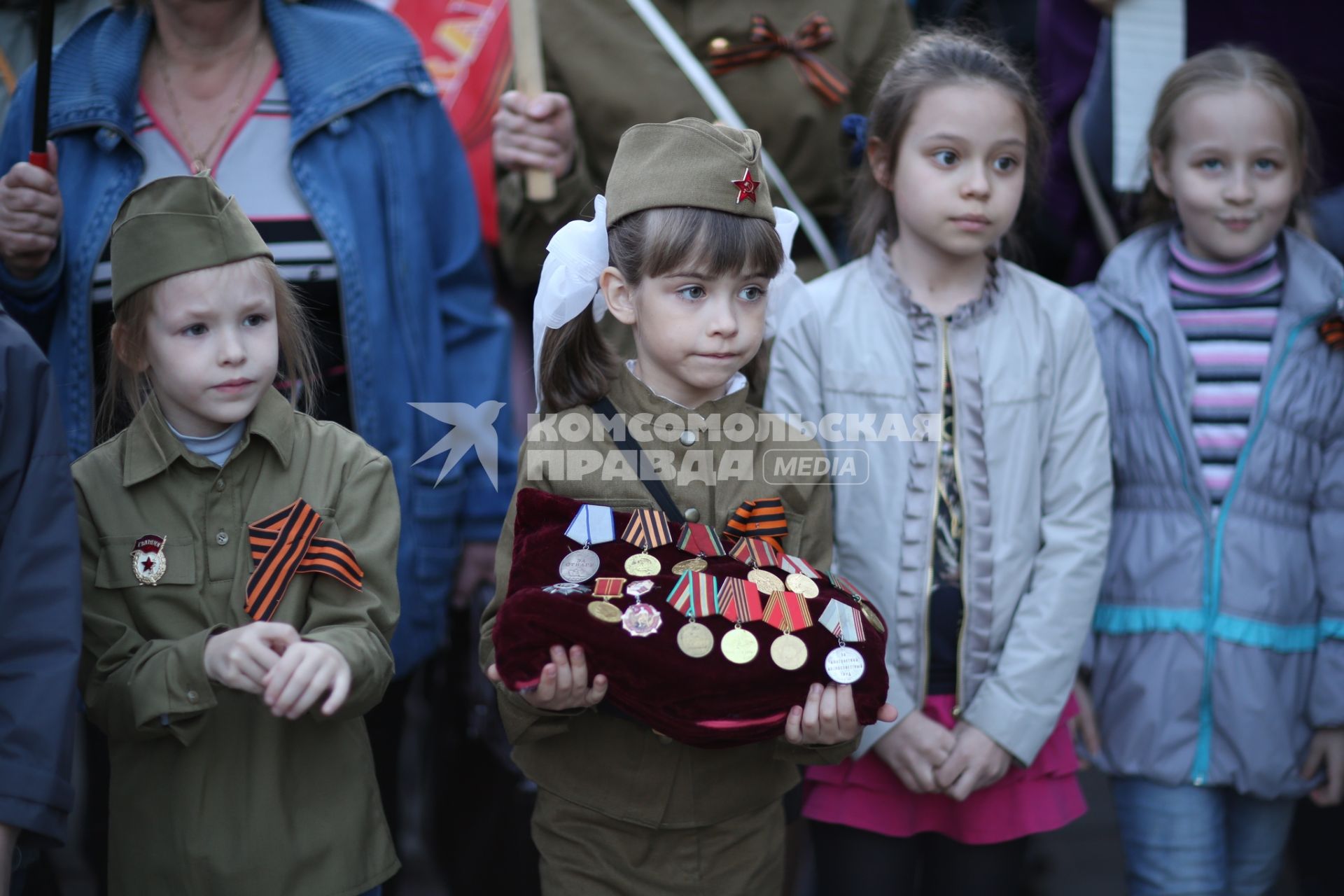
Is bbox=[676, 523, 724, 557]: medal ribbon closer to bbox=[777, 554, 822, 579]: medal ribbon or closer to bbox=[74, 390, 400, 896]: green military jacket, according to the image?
bbox=[777, 554, 822, 579]: medal ribbon

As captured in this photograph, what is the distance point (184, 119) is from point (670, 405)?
1.32 m

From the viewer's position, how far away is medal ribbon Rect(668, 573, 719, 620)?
1.98m

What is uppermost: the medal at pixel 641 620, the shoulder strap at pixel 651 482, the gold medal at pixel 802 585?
the shoulder strap at pixel 651 482

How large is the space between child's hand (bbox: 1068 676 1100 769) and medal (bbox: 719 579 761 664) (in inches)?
43.4

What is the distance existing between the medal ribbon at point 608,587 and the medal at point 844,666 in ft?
1.13

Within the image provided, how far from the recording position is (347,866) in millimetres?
2061

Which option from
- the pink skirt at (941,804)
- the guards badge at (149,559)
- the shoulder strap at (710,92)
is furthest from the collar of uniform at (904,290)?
the guards badge at (149,559)

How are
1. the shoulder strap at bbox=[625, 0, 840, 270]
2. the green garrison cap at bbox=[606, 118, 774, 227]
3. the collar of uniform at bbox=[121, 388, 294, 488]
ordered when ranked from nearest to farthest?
1. the collar of uniform at bbox=[121, 388, 294, 488]
2. the green garrison cap at bbox=[606, 118, 774, 227]
3. the shoulder strap at bbox=[625, 0, 840, 270]

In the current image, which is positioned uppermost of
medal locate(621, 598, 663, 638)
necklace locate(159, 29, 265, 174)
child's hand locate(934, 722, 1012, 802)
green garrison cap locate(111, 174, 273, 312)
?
necklace locate(159, 29, 265, 174)

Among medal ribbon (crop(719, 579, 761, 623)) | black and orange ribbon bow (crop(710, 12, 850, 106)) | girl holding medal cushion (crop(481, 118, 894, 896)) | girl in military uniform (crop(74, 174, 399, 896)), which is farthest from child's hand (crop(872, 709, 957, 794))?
black and orange ribbon bow (crop(710, 12, 850, 106))

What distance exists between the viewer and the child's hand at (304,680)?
1.83 metres

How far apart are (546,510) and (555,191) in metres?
1.09

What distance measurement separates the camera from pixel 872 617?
6.90 ft

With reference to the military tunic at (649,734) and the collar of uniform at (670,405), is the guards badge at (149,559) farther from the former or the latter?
the collar of uniform at (670,405)
